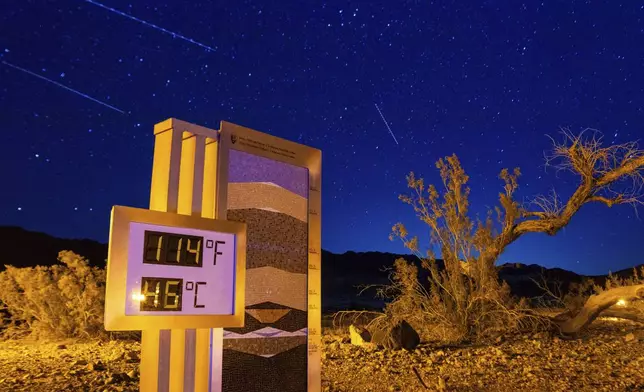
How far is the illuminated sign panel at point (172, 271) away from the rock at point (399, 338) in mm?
5842

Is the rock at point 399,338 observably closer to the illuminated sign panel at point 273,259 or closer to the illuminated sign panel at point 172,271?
the illuminated sign panel at point 273,259

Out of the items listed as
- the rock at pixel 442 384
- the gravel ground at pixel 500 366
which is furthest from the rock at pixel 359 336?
the rock at pixel 442 384

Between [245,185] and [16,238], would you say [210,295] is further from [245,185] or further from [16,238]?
[16,238]

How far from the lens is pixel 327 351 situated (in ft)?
31.2

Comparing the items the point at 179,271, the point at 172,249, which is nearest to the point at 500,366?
the point at 179,271

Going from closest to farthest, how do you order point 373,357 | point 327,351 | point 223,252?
point 223,252 → point 373,357 → point 327,351

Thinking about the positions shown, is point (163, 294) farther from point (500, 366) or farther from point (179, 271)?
point (500, 366)

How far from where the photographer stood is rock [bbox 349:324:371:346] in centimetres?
1008

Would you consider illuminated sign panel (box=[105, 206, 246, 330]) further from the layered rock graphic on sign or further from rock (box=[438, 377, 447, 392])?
rock (box=[438, 377, 447, 392])

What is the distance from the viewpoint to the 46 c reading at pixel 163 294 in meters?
3.60

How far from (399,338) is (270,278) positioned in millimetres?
5401

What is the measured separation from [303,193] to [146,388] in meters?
1.97

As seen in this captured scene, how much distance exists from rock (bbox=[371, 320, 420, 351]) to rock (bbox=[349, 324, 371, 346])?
1.04ft

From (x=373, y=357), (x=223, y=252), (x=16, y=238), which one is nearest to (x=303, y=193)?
(x=223, y=252)
